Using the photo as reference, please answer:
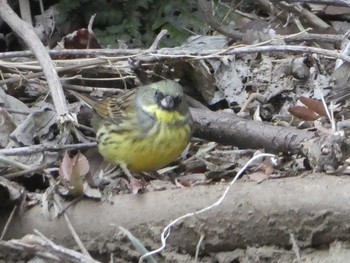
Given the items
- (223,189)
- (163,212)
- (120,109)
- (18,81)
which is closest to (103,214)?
(163,212)

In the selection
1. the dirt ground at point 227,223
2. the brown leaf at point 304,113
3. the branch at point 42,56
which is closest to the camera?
the dirt ground at point 227,223

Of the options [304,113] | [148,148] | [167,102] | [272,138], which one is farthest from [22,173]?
[304,113]

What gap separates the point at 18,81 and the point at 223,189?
5.22 ft

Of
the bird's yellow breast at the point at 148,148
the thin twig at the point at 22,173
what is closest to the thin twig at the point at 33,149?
the thin twig at the point at 22,173

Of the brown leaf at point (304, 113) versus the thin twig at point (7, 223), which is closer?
the thin twig at point (7, 223)

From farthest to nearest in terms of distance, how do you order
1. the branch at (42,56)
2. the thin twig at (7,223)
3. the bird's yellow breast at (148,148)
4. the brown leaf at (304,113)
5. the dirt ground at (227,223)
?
the brown leaf at (304,113), the bird's yellow breast at (148,148), the branch at (42,56), the thin twig at (7,223), the dirt ground at (227,223)

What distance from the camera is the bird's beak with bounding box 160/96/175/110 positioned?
4047mm

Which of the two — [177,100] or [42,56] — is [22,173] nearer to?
[42,56]

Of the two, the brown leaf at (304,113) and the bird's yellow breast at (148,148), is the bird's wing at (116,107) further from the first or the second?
the brown leaf at (304,113)

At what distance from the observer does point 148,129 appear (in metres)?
4.02

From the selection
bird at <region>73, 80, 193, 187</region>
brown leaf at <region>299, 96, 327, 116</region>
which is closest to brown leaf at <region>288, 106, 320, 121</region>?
brown leaf at <region>299, 96, 327, 116</region>

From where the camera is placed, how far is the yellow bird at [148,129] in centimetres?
394

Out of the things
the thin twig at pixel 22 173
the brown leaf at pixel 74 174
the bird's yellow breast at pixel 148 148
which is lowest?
the bird's yellow breast at pixel 148 148

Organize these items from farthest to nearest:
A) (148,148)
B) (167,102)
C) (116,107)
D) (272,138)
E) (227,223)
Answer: (116,107) → (167,102) → (148,148) → (272,138) → (227,223)
